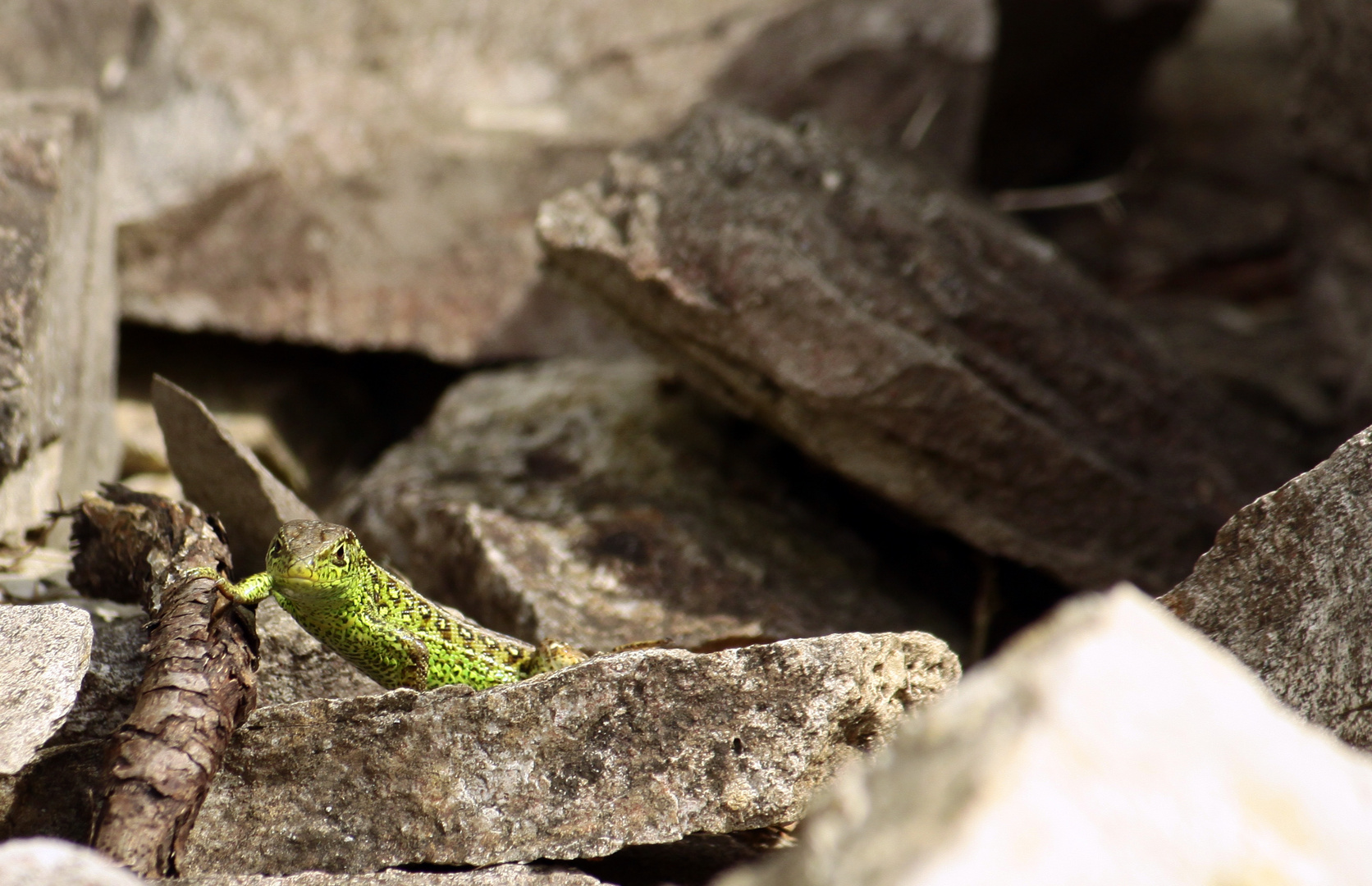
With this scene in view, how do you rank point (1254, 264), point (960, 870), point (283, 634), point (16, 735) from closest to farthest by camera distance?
1. point (960, 870)
2. point (16, 735)
3. point (283, 634)
4. point (1254, 264)

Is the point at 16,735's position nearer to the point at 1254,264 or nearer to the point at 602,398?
the point at 602,398

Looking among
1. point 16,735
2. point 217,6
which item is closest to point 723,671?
point 16,735

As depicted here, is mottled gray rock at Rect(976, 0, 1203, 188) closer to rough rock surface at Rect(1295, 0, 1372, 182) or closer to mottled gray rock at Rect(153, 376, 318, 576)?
rough rock surface at Rect(1295, 0, 1372, 182)

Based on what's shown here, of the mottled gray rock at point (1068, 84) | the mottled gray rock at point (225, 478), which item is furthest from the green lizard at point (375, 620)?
the mottled gray rock at point (1068, 84)

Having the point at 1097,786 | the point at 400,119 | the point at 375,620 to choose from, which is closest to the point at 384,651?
the point at 375,620

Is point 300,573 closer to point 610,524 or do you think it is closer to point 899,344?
point 610,524
